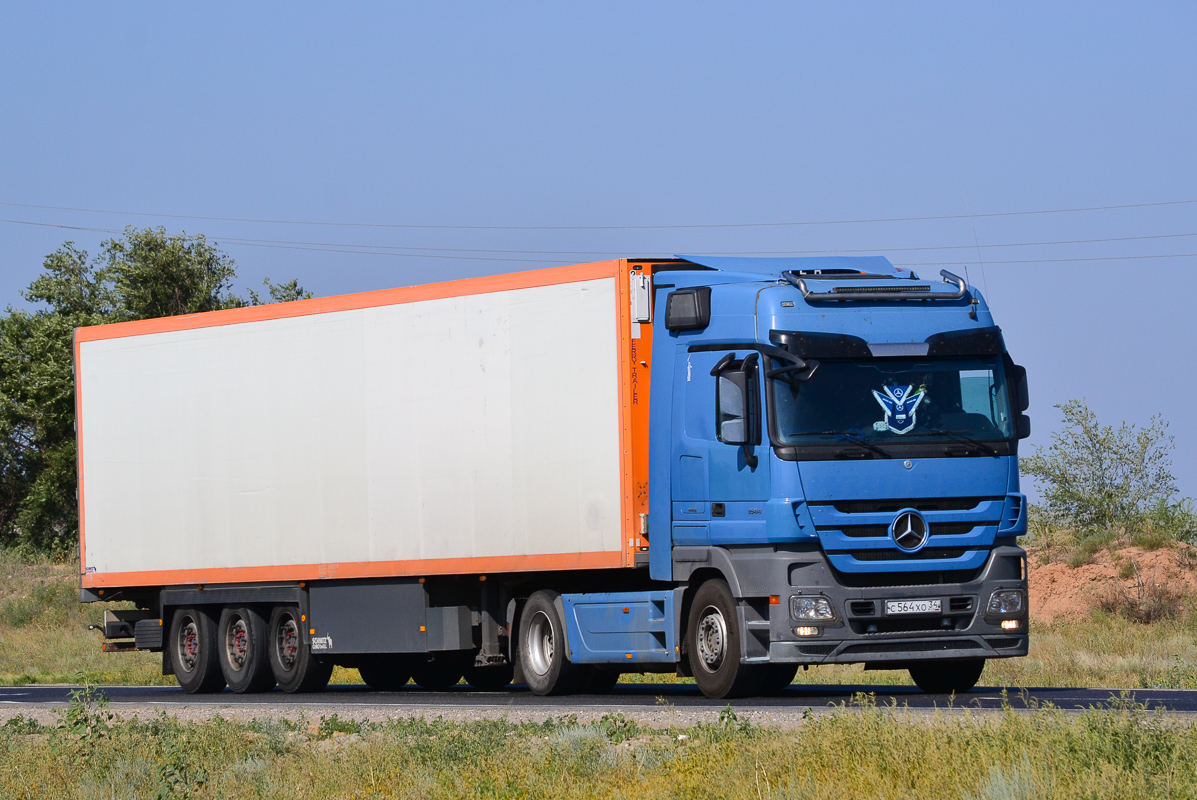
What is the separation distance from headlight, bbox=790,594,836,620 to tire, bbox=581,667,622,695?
336cm

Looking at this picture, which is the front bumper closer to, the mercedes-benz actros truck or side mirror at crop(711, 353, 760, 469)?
the mercedes-benz actros truck

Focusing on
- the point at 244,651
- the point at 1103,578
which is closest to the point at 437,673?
the point at 244,651

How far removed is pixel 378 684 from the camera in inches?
853

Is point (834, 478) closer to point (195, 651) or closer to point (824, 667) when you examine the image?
point (195, 651)

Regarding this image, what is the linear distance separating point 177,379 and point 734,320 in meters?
8.70

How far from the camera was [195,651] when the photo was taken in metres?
21.1

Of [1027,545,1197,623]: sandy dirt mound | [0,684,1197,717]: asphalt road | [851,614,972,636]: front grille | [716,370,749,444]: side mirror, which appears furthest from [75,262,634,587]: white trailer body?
[1027,545,1197,623]: sandy dirt mound

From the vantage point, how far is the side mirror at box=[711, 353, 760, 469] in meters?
14.4

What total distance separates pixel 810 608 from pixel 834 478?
1.15 m

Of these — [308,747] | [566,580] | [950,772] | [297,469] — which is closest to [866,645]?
[566,580]

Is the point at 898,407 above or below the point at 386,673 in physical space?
above

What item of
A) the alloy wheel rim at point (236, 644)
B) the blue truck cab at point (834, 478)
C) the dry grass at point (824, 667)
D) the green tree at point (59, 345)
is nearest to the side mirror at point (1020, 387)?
the blue truck cab at point (834, 478)

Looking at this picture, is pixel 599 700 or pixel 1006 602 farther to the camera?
pixel 599 700

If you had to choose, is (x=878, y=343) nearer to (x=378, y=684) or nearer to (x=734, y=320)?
(x=734, y=320)
